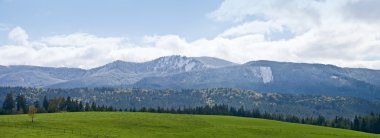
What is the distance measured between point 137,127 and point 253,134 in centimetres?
3040

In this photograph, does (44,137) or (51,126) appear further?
(51,126)

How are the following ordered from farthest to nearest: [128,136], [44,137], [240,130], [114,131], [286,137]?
[240,130]
[286,137]
[114,131]
[128,136]
[44,137]

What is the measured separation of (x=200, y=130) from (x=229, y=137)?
1293cm

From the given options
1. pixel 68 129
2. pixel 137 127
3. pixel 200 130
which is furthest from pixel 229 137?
pixel 68 129

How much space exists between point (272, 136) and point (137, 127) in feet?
115

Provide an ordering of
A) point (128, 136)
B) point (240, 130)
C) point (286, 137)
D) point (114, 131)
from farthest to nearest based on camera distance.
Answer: point (240, 130), point (286, 137), point (114, 131), point (128, 136)

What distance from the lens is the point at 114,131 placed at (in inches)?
4333

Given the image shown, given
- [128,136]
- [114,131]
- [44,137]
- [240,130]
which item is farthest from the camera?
[240,130]

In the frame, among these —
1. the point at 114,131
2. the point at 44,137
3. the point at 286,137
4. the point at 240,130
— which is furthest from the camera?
the point at 240,130

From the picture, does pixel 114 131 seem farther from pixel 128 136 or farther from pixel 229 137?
pixel 229 137

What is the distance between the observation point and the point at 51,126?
367ft

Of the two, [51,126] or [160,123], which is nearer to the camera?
[51,126]

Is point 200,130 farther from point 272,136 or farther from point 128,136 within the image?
point 128,136

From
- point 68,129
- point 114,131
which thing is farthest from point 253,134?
point 68,129
